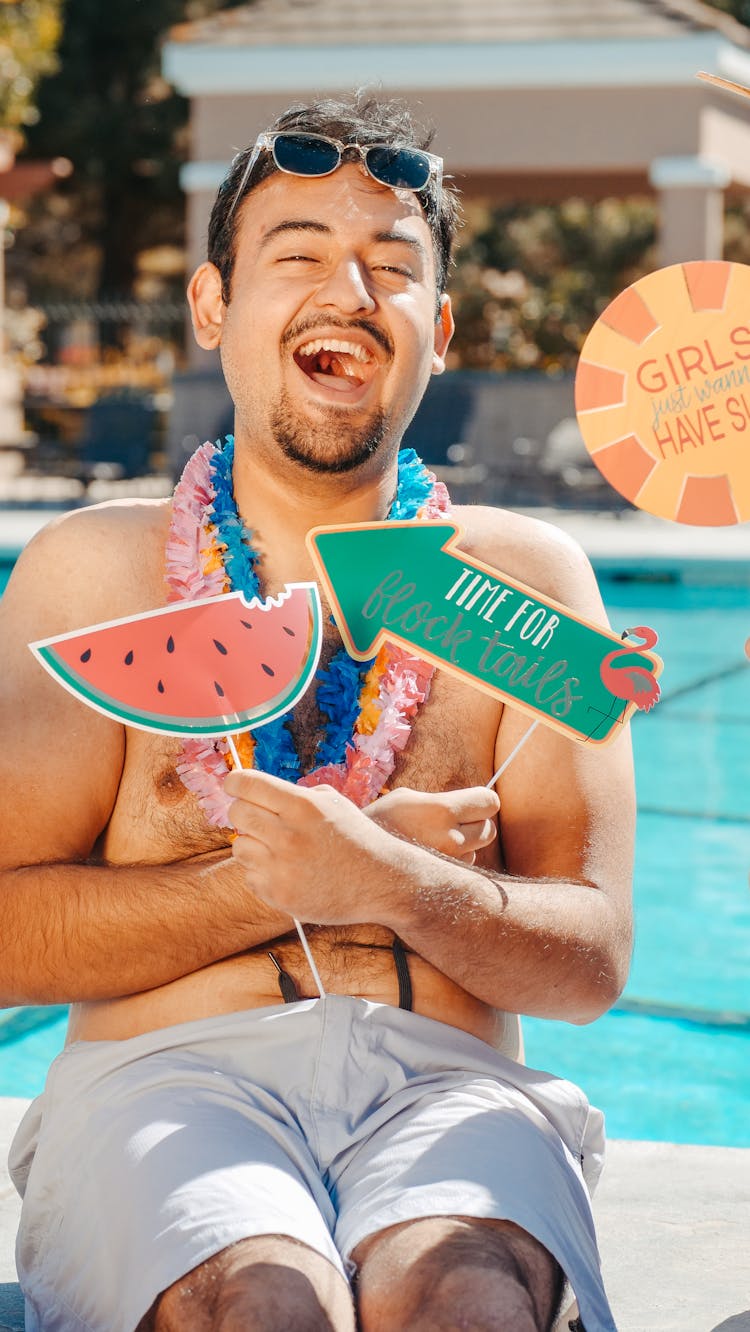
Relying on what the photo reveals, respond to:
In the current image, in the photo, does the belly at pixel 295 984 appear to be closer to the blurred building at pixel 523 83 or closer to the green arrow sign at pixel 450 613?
the green arrow sign at pixel 450 613

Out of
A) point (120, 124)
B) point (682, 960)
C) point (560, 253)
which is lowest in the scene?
point (560, 253)

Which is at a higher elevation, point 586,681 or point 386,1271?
point 586,681

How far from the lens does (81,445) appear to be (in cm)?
1591

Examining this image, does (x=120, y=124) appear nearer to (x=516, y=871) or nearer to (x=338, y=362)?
(x=338, y=362)

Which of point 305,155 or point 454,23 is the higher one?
point 305,155

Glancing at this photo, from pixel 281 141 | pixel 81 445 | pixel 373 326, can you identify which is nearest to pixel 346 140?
pixel 281 141

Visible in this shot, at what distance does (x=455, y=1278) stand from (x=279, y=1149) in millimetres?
287

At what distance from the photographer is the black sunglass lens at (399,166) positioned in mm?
2121

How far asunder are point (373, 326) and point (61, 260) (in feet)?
105

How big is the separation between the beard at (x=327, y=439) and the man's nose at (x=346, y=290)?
13 centimetres

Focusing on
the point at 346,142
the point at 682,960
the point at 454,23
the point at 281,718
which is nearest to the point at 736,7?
the point at 454,23

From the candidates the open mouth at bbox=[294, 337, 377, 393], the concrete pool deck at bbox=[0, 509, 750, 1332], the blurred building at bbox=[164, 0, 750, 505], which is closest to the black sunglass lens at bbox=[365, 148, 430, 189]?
the open mouth at bbox=[294, 337, 377, 393]

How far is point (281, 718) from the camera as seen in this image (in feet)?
7.05

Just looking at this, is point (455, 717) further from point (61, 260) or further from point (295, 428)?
point (61, 260)
